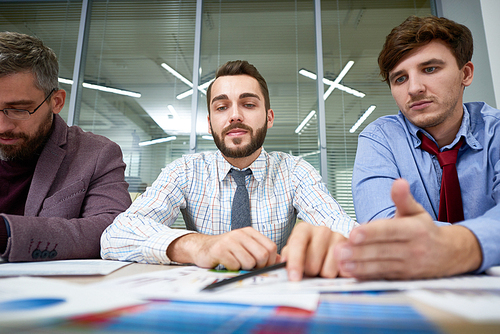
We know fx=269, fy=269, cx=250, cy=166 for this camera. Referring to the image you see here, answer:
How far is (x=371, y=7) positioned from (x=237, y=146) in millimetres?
2799

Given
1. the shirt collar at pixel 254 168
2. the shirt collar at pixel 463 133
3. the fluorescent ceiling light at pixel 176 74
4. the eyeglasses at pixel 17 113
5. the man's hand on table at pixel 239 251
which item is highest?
the fluorescent ceiling light at pixel 176 74

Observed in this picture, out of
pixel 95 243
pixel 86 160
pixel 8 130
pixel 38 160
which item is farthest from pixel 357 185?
pixel 8 130

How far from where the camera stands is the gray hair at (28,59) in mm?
899

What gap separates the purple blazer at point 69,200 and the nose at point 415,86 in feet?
3.70

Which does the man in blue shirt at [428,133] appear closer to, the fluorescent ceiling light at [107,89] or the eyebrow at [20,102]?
the eyebrow at [20,102]

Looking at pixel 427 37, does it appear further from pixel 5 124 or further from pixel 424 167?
pixel 5 124

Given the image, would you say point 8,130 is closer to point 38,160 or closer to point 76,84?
point 38,160

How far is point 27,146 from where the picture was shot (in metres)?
0.97

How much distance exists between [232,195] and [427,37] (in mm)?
955

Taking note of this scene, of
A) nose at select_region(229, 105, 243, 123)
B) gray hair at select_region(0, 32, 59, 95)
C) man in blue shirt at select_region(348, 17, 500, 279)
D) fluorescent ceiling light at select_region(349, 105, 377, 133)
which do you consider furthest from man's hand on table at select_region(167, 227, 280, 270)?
fluorescent ceiling light at select_region(349, 105, 377, 133)

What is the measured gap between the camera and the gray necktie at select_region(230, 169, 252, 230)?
1025 millimetres

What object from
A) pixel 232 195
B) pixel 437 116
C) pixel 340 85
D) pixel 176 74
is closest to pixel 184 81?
pixel 176 74

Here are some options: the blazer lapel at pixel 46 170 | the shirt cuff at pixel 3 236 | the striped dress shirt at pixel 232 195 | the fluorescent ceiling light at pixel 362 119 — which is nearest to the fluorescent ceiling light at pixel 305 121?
the fluorescent ceiling light at pixel 362 119

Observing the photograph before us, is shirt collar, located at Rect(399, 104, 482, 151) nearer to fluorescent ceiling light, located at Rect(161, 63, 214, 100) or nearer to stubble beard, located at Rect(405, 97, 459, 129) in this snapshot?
stubble beard, located at Rect(405, 97, 459, 129)
